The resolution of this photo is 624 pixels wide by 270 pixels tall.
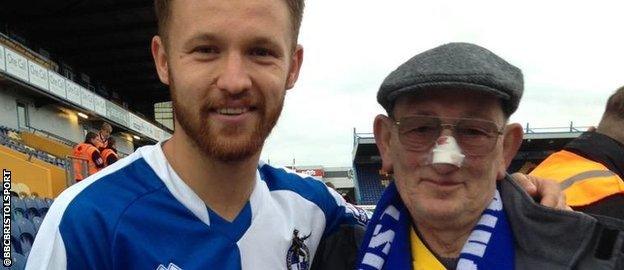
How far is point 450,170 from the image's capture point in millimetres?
1479

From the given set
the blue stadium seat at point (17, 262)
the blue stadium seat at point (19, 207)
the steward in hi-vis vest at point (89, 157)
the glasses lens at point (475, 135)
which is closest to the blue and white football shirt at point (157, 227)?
the glasses lens at point (475, 135)

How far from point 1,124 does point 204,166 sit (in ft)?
57.4

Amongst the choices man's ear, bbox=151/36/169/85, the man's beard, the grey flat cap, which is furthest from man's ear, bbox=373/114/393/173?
man's ear, bbox=151/36/169/85

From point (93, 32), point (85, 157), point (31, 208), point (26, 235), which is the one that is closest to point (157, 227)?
point (26, 235)

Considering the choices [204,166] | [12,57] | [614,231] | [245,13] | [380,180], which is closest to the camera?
[614,231]

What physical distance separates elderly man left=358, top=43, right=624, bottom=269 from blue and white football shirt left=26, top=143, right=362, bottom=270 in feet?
1.20

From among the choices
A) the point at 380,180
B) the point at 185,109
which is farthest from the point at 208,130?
the point at 380,180

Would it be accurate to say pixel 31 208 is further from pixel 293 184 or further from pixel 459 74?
pixel 459 74

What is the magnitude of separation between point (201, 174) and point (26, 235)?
10.3ft

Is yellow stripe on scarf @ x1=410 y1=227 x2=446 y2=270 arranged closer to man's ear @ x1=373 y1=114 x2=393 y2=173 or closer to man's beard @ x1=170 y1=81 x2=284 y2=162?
man's ear @ x1=373 y1=114 x2=393 y2=173

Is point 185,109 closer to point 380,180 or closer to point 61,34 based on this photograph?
point 61,34

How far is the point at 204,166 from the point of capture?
5.66 feet

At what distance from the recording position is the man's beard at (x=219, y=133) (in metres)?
1.61

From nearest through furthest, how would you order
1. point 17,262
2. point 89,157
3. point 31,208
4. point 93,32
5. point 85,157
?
1. point 17,262
2. point 31,208
3. point 89,157
4. point 85,157
5. point 93,32
